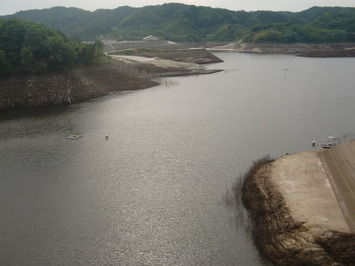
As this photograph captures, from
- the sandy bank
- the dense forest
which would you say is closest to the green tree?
the dense forest

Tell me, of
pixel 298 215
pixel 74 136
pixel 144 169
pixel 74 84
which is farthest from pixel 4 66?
pixel 298 215

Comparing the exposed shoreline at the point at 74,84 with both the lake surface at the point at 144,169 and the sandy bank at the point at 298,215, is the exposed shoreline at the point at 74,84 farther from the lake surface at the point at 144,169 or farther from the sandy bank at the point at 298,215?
the sandy bank at the point at 298,215

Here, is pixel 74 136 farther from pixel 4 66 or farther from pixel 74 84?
pixel 4 66

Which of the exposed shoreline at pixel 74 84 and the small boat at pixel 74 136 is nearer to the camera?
the small boat at pixel 74 136

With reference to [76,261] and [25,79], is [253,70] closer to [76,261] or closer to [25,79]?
[25,79]

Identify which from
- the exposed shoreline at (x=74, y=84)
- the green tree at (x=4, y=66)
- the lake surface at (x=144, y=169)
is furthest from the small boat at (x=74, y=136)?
the green tree at (x=4, y=66)

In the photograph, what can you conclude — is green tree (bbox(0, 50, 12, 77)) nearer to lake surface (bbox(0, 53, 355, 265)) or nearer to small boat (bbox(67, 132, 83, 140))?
lake surface (bbox(0, 53, 355, 265))
